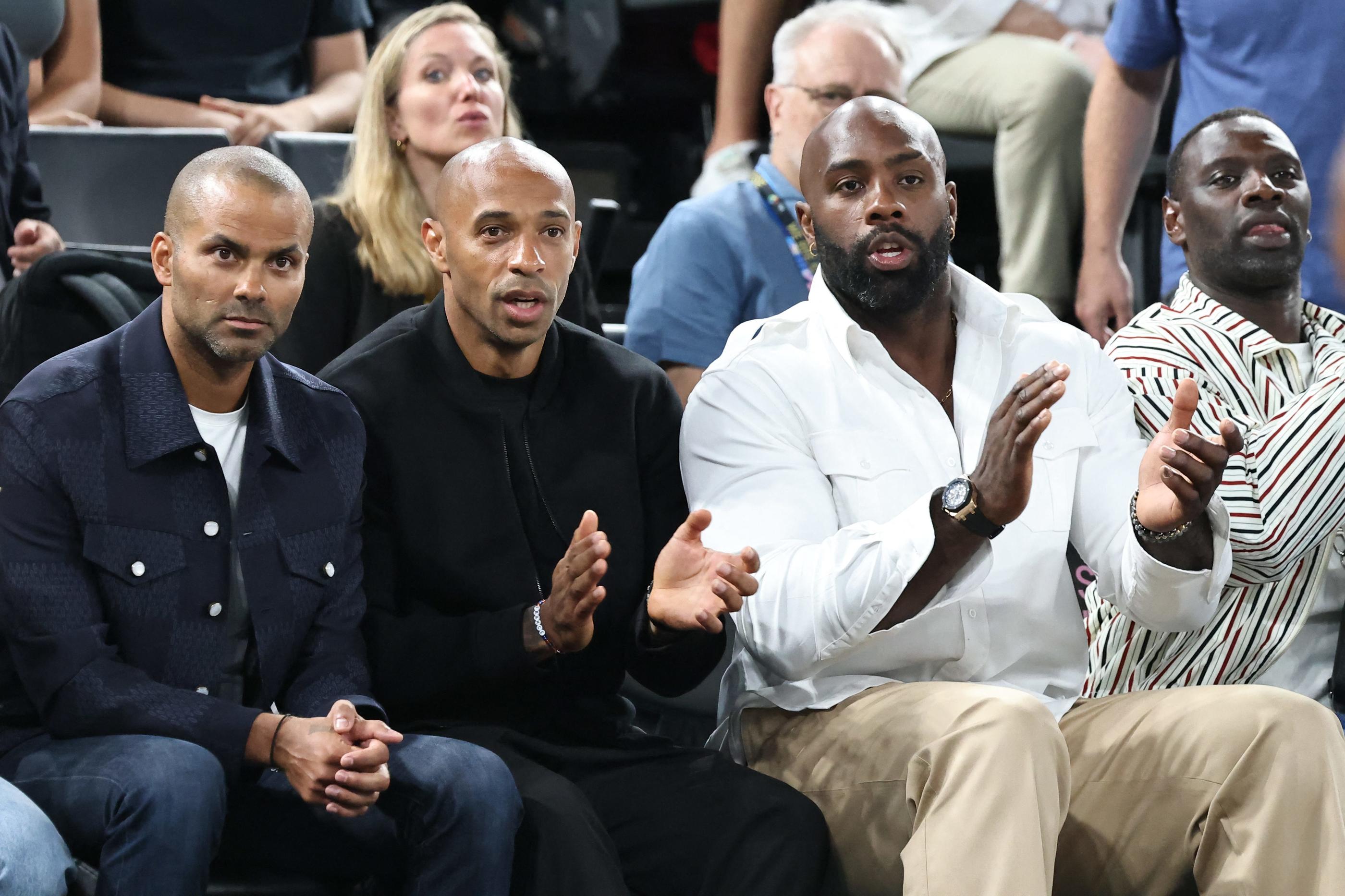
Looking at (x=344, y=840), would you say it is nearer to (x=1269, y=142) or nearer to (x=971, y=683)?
(x=971, y=683)

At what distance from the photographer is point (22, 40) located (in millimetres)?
3279

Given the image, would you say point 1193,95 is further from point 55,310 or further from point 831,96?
point 55,310

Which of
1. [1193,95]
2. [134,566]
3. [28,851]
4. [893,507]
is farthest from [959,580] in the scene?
[1193,95]

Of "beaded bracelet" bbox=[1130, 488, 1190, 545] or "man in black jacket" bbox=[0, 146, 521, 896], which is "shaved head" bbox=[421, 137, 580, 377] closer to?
"man in black jacket" bbox=[0, 146, 521, 896]

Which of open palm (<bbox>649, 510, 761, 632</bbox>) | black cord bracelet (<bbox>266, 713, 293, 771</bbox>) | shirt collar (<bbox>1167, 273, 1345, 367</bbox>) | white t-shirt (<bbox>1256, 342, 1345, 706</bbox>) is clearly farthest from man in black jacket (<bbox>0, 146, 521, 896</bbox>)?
shirt collar (<bbox>1167, 273, 1345, 367</bbox>)

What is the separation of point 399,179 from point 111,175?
583mm

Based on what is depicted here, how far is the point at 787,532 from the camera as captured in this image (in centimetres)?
216

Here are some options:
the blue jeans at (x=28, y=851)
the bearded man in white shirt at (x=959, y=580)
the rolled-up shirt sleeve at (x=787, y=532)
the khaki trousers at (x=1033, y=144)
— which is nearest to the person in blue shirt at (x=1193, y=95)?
the khaki trousers at (x=1033, y=144)

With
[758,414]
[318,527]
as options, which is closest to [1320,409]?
[758,414]

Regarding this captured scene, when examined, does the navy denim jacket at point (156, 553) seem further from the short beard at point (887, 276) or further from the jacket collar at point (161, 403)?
the short beard at point (887, 276)

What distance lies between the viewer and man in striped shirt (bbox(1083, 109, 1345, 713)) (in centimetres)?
228

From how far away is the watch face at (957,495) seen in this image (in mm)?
1974

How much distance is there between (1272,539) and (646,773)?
0.91 metres

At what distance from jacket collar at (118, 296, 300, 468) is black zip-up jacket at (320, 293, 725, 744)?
17 centimetres
